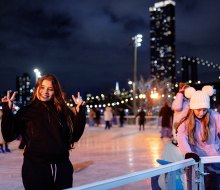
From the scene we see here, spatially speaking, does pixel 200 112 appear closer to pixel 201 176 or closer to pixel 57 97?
pixel 201 176

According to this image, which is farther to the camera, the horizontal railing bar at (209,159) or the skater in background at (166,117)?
the skater in background at (166,117)

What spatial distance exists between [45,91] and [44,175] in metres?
0.61

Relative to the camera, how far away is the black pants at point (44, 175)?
2.67 meters

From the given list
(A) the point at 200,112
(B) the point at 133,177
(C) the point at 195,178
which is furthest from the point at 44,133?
(A) the point at 200,112

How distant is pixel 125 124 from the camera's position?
2805 cm

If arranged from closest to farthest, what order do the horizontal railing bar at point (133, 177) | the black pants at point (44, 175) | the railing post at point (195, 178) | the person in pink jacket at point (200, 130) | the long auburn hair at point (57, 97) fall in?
1. the horizontal railing bar at point (133, 177)
2. the black pants at point (44, 175)
3. the long auburn hair at point (57, 97)
4. the railing post at point (195, 178)
5. the person in pink jacket at point (200, 130)

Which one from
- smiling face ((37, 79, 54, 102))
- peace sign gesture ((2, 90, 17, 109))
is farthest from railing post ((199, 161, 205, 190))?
peace sign gesture ((2, 90, 17, 109))

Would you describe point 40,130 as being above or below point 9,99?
below

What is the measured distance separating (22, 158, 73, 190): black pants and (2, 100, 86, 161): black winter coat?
Answer: 5 centimetres

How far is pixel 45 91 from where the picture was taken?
9.57 ft

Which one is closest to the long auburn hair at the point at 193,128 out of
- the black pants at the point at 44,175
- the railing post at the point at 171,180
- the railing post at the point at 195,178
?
the railing post at the point at 195,178

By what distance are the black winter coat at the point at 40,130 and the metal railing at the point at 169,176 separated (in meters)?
0.66

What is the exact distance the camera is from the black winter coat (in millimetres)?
2699

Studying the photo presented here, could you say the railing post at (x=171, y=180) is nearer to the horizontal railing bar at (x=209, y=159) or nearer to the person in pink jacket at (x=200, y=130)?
the horizontal railing bar at (x=209, y=159)
